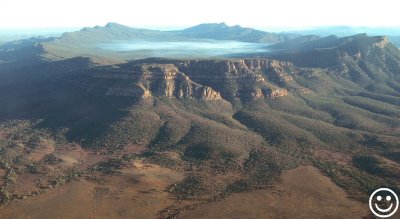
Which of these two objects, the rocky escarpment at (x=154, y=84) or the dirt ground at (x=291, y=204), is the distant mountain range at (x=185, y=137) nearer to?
the rocky escarpment at (x=154, y=84)

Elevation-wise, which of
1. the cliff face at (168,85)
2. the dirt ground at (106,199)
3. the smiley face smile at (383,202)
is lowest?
the dirt ground at (106,199)

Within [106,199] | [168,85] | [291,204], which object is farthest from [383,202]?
[168,85]

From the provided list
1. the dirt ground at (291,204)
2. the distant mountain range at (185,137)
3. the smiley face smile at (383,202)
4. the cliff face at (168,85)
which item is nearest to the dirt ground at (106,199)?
the distant mountain range at (185,137)

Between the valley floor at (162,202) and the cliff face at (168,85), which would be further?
the cliff face at (168,85)

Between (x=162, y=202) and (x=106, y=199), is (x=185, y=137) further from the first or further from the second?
(x=106, y=199)

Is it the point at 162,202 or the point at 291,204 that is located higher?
the point at 291,204

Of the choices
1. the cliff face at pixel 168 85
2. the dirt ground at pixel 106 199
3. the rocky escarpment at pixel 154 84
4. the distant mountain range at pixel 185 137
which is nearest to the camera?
the dirt ground at pixel 106 199

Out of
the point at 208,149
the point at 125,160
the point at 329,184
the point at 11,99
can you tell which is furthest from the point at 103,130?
the point at 329,184

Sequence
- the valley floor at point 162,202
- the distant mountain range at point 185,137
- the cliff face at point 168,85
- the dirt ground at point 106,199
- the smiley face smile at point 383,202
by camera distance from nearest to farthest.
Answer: the smiley face smile at point 383,202 → the valley floor at point 162,202 → the dirt ground at point 106,199 → the distant mountain range at point 185,137 → the cliff face at point 168,85

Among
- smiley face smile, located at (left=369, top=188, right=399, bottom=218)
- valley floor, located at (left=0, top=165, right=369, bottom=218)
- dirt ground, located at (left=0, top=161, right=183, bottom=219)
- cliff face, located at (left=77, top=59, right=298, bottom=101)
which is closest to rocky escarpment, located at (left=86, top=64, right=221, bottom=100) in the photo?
cliff face, located at (left=77, top=59, right=298, bottom=101)

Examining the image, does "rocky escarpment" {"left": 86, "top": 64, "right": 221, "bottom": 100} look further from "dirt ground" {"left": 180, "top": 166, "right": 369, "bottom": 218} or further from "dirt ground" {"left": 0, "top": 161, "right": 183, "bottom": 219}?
"dirt ground" {"left": 180, "top": 166, "right": 369, "bottom": 218}

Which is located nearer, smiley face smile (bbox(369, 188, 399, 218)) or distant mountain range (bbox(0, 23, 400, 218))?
smiley face smile (bbox(369, 188, 399, 218))
